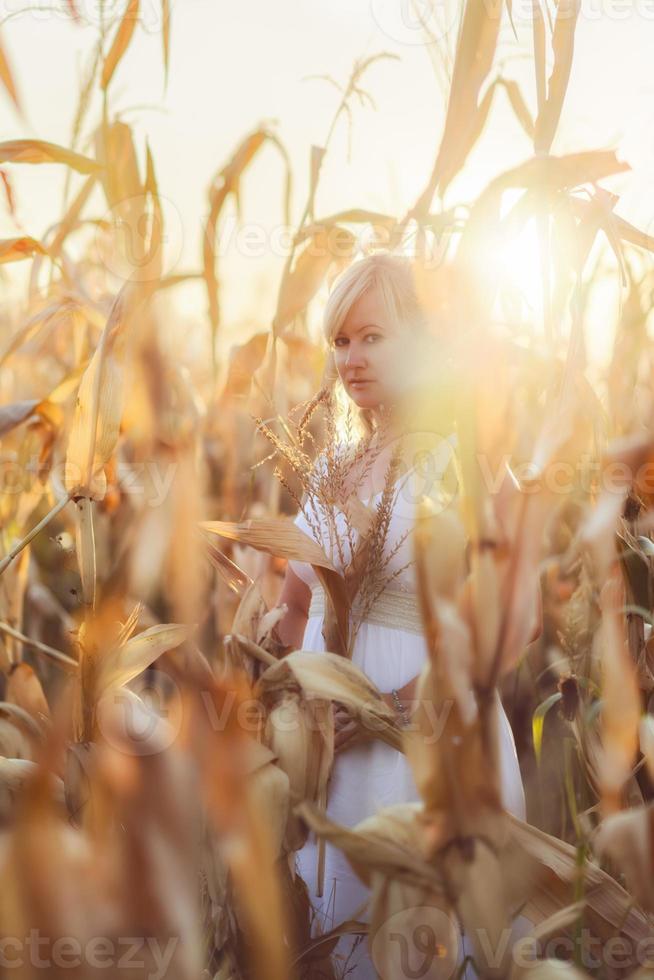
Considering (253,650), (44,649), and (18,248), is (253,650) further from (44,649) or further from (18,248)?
(18,248)

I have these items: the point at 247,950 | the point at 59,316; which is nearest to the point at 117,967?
the point at 247,950

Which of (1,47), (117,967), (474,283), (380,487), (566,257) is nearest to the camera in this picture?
(117,967)

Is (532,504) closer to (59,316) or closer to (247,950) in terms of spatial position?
(247,950)

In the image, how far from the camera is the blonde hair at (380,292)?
1169mm

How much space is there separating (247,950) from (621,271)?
1.74ft

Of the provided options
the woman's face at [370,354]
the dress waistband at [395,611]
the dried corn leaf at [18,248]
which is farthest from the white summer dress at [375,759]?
the dried corn leaf at [18,248]

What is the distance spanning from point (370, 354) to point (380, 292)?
A: 3.5 inches

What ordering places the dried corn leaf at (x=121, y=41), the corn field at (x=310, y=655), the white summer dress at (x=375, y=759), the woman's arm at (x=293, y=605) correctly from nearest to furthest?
the corn field at (x=310, y=655) < the dried corn leaf at (x=121, y=41) < the white summer dress at (x=375, y=759) < the woman's arm at (x=293, y=605)

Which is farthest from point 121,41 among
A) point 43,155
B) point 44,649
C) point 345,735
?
point 345,735

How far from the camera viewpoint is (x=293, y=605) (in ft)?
4.15

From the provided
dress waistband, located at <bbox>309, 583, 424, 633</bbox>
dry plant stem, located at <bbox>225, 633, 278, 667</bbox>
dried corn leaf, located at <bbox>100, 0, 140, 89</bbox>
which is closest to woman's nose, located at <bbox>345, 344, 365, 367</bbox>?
dress waistband, located at <bbox>309, 583, 424, 633</bbox>

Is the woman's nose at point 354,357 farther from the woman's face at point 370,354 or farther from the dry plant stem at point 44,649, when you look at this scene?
the dry plant stem at point 44,649

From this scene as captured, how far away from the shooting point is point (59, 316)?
105 centimetres

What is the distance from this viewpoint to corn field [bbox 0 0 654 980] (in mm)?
375
